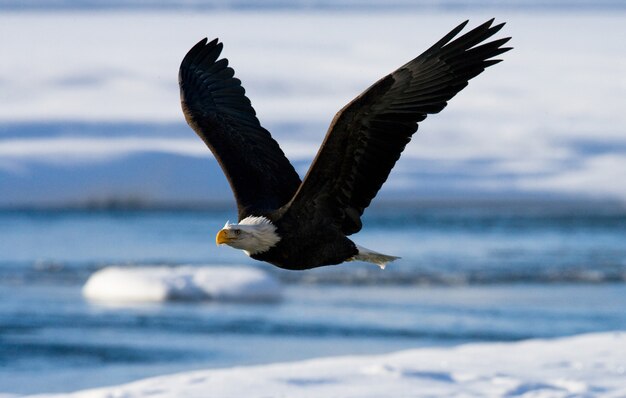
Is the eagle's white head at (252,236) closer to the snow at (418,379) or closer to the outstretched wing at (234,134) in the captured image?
the outstretched wing at (234,134)

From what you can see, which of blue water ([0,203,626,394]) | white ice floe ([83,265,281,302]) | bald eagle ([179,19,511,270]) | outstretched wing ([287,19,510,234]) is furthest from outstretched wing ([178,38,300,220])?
white ice floe ([83,265,281,302])

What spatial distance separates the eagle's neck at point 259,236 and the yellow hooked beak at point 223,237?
0.07m

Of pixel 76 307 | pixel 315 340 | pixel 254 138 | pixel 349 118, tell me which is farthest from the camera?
pixel 76 307

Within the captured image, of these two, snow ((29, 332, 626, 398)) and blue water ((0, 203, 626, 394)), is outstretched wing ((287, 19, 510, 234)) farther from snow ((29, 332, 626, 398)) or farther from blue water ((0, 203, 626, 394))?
blue water ((0, 203, 626, 394))

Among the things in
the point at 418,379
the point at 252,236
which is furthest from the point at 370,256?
the point at 418,379

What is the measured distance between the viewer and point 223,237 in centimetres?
603

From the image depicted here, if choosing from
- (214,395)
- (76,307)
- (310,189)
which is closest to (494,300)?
(76,307)

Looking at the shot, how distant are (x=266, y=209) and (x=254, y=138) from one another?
743 mm

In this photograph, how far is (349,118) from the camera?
19.5 feet

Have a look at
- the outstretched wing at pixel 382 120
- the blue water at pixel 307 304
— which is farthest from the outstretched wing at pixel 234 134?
the blue water at pixel 307 304

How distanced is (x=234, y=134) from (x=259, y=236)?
1087mm

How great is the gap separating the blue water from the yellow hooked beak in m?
3.38

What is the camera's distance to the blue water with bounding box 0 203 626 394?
34.3ft

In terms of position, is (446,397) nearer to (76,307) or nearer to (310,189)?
(310,189)
